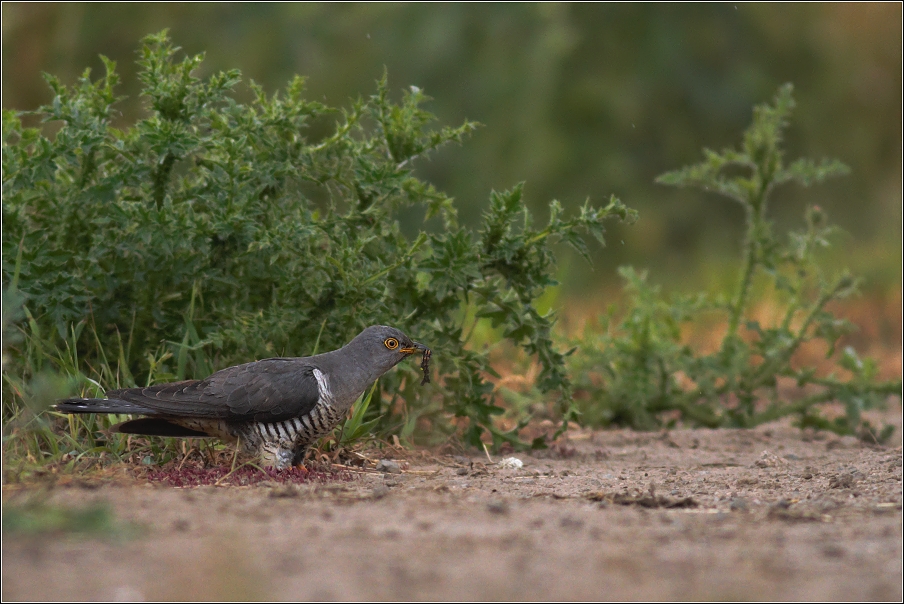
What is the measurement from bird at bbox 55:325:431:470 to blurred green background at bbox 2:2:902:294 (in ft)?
19.0

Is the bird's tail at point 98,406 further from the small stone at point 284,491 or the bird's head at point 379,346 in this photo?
the bird's head at point 379,346

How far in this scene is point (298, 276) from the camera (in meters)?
4.65

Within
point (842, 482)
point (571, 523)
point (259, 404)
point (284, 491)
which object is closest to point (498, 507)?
Result: point (571, 523)

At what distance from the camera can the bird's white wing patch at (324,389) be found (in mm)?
4164

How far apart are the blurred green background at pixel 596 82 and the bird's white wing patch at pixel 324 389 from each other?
5852 millimetres

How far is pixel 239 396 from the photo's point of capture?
13.5 ft

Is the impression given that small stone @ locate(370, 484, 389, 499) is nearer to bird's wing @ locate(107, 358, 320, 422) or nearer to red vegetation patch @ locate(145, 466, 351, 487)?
red vegetation patch @ locate(145, 466, 351, 487)

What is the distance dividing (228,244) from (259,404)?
0.86 m

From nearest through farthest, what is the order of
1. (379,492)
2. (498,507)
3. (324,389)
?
1. (498,507)
2. (379,492)
3. (324,389)

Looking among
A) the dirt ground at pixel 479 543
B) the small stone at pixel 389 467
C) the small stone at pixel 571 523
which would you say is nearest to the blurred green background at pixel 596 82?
the small stone at pixel 389 467

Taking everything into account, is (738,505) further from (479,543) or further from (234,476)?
(234,476)

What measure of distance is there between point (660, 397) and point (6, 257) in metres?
3.70

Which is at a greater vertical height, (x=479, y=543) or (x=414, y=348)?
(x=414, y=348)

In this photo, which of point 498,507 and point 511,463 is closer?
point 498,507
